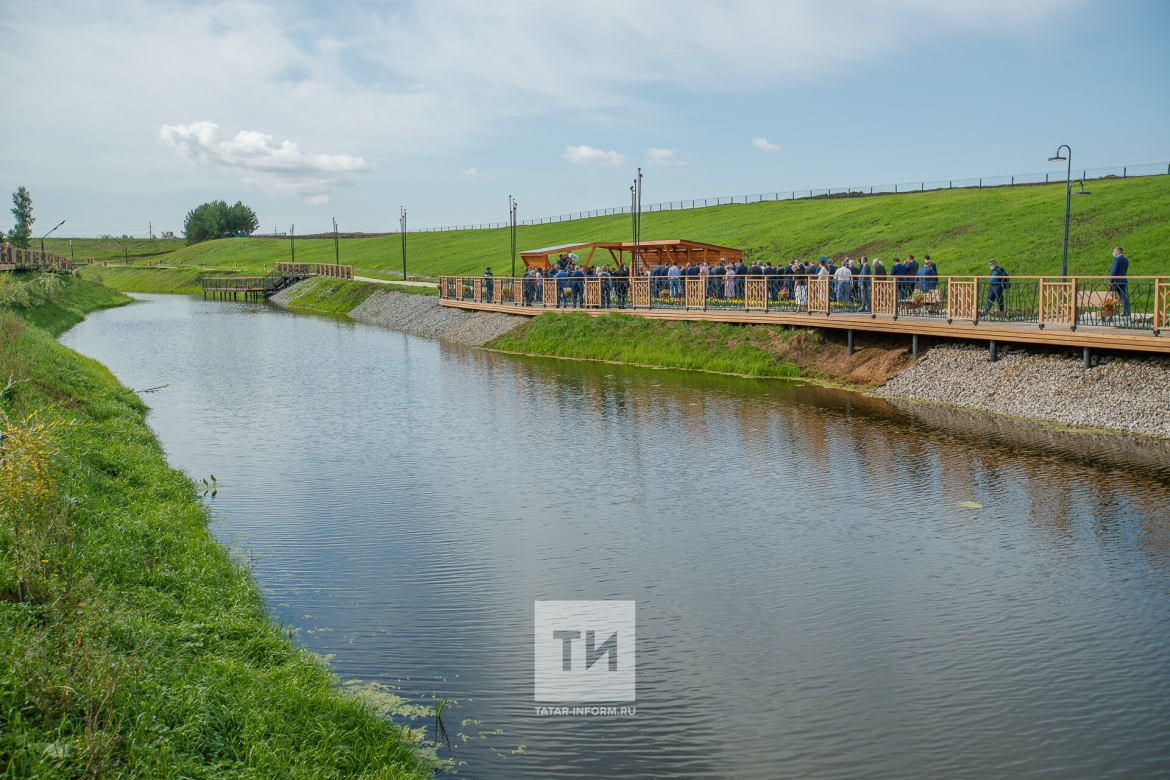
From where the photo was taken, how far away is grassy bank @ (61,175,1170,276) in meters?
37.4

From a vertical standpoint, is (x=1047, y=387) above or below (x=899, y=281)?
below

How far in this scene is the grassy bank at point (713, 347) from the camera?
25453 mm

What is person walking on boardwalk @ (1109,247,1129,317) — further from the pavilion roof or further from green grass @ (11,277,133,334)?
green grass @ (11,277,133,334)

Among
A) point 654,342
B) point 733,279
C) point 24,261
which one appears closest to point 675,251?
point 733,279

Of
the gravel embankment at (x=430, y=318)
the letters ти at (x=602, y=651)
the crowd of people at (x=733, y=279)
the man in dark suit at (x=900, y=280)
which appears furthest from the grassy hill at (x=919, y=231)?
the letters ти at (x=602, y=651)

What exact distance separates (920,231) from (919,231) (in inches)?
2.8

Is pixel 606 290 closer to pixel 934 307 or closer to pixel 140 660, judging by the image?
pixel 934 307

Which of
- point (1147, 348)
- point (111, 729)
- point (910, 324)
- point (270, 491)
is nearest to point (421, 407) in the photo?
point (270, 491)

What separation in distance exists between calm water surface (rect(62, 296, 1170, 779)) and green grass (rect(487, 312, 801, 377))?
5391mm

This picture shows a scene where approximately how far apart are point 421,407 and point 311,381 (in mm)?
6365

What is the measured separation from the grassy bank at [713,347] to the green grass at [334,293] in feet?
65.1

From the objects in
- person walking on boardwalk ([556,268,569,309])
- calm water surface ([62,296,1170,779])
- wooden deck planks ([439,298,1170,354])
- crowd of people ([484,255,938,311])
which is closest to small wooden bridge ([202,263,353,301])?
crowd of people ([484,255,938,311])

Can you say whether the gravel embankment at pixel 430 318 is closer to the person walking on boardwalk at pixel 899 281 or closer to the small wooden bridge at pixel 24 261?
the person walking on boardwalk at pixel 899 281

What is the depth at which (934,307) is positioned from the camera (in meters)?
24.5
